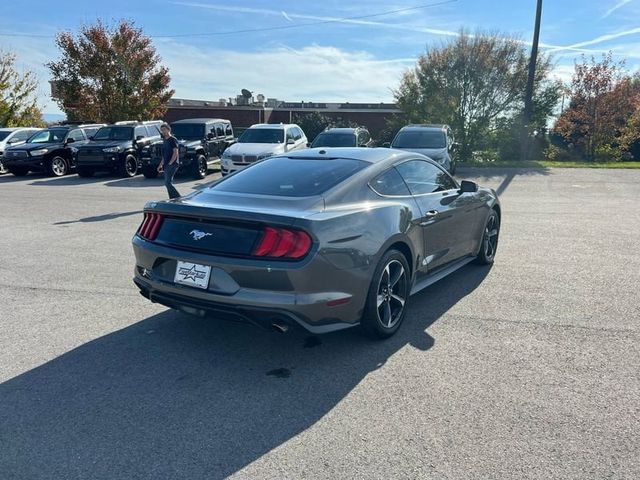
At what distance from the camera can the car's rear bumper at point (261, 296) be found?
3.63 meters

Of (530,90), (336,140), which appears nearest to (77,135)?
(336,140)

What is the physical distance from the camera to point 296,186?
14.5ft

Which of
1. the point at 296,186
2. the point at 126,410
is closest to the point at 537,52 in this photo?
the point at 296,186

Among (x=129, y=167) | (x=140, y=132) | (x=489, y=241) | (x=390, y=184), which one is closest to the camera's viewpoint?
(x=390, y=184)

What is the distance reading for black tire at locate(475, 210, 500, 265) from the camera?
644 centimetres

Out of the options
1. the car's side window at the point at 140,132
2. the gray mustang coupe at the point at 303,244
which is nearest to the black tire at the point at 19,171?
the car's side window at the point at 140,132

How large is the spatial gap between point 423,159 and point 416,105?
19.5 m

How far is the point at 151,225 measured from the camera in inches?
168

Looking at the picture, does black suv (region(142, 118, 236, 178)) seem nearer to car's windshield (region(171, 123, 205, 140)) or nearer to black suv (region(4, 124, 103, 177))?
car's windshield (region(171, 123, 205, 140))

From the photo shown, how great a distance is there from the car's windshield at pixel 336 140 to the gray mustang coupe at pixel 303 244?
42.5ft

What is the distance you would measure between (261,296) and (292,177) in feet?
4.48

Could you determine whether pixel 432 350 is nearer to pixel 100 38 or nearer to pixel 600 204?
pixel 600 204

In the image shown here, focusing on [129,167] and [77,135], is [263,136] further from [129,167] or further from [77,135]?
[77,135]

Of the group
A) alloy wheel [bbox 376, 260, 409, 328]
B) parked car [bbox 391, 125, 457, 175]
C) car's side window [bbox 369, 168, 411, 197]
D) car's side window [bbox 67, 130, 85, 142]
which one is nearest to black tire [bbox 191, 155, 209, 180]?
car's side window [bbox 67, 130, 85, 142]
